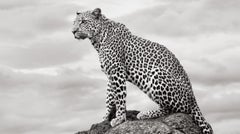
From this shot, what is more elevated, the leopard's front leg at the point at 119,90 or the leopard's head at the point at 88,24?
the leopard's head at the point at 88,24

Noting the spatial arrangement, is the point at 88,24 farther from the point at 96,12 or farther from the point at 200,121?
the point at 200,121

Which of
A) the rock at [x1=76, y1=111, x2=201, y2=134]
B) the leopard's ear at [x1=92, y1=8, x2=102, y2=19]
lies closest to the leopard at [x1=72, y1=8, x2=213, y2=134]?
the leopard's ear at [x1=92, y1=8, x2=102, y2=19]

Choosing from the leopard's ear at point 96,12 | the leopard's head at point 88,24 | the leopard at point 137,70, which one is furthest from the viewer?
the leopard's ear at point 96,12

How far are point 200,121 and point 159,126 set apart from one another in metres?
Answer: 1.82

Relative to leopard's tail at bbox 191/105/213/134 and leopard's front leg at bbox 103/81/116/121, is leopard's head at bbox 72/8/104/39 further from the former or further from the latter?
leopard's tail at bbox 191/105/213/134

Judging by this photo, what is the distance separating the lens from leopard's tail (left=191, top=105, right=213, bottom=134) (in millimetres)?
16312

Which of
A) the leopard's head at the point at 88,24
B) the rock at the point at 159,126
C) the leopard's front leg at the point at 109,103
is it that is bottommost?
the rock at the point at 159,126

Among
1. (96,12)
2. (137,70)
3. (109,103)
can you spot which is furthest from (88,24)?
(109,103)

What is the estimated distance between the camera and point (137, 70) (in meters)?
16.3

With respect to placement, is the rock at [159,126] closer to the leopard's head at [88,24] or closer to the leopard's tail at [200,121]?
the leopard's tail at [200,121]

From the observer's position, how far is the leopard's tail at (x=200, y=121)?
16.3 metres

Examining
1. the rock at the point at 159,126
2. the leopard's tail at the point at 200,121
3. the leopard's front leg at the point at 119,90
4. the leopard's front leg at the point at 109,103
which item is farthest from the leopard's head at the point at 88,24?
the leopard's tail at the point at 200,121

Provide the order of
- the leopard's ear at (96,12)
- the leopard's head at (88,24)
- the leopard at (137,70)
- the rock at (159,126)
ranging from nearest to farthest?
the rock at (159,126) → the leopard at (137,70) → the leopard's head at (88,24) → the leopard's ear at (96,12)

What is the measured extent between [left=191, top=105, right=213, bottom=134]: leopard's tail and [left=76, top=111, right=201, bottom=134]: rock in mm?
181
